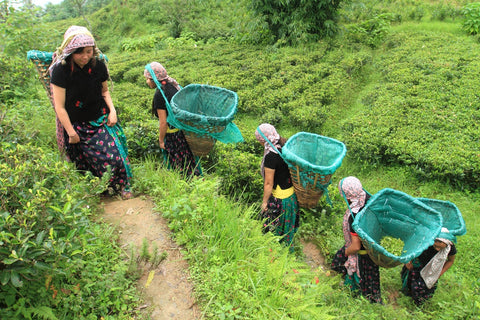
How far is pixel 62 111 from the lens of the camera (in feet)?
10.4

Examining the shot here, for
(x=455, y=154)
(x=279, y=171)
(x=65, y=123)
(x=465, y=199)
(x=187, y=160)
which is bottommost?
(x=465, y=199)

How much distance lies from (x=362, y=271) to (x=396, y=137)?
363 cm

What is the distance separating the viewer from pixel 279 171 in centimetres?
372

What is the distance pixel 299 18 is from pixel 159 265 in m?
11.0

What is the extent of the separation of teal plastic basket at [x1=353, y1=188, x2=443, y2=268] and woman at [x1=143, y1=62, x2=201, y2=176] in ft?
6.62

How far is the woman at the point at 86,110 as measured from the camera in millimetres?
3006

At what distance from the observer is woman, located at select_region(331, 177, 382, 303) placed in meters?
3.30

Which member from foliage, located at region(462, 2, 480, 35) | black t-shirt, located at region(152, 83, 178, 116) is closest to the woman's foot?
black t-shirt, located at region(152, 83, 178, 116)

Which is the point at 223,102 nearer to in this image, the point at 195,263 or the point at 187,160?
the point at 187,160

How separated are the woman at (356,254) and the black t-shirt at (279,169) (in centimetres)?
61

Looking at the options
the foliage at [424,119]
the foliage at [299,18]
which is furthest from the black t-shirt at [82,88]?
the foliage at [299,18]

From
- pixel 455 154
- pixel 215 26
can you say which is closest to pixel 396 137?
pixel 455 154

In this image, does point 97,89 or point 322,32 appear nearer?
point 97,89

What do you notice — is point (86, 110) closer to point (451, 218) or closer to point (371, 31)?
point (451, 218)
